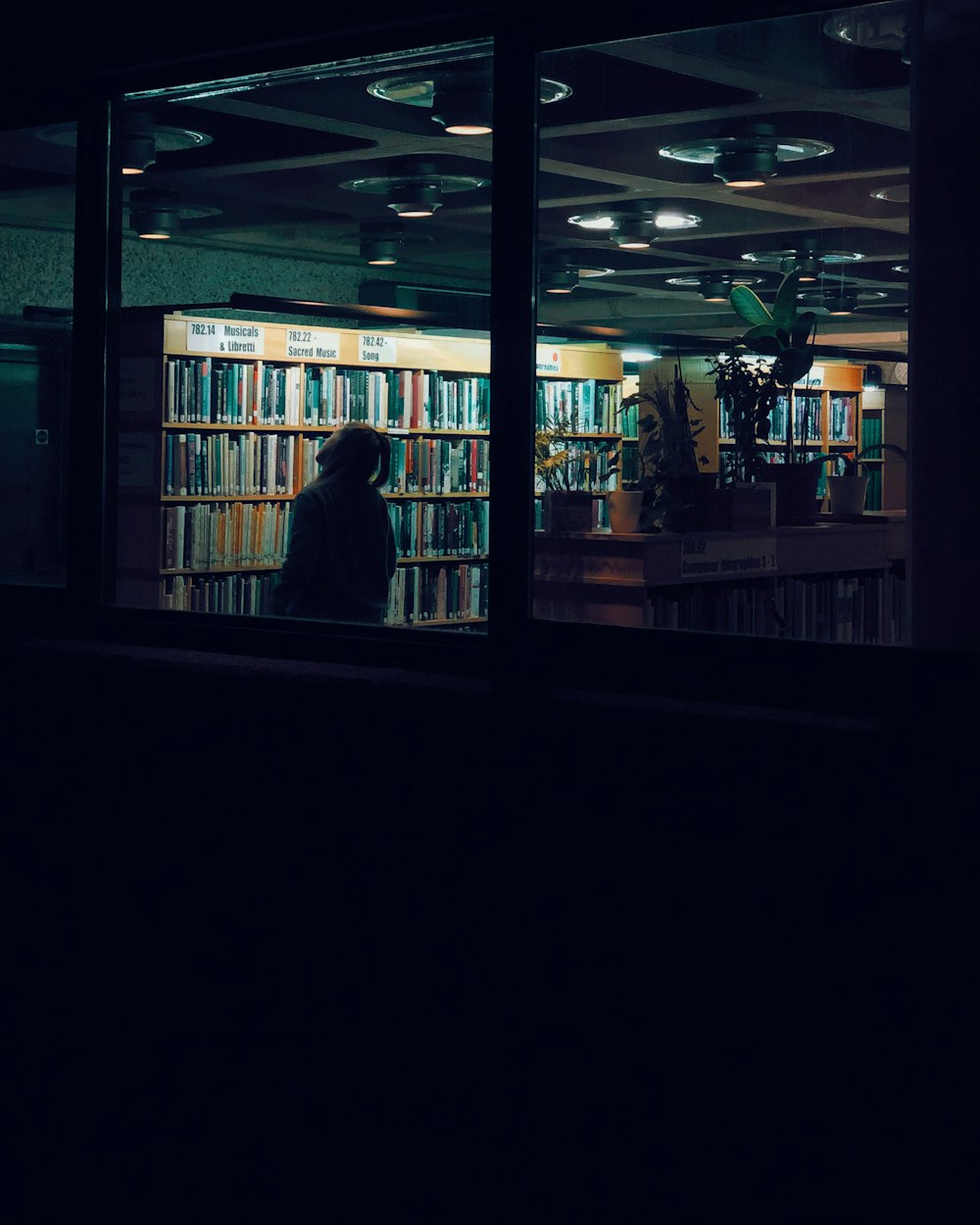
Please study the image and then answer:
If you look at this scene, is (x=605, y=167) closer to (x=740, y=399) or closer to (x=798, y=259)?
(x=798, y=259)

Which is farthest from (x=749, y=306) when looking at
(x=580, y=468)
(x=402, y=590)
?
(x=402, y=590)

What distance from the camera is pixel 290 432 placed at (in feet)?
25.1

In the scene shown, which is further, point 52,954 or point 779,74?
point 779,74

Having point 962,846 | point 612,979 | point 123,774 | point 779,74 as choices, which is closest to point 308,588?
point 123,774

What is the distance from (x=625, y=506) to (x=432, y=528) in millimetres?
3473

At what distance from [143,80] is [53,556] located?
1.37 metres

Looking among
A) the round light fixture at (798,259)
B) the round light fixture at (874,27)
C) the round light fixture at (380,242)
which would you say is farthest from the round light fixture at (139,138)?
the round light fixture at (798,259)

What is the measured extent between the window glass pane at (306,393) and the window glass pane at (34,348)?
0.25 m

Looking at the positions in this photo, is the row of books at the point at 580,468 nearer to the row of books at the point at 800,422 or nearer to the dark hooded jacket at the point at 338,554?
the row of books at the point at 800,422

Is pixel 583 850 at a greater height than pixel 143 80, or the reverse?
pixel 143 80

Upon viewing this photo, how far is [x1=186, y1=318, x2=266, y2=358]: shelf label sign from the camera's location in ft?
23.2

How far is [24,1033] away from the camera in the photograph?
3957mm

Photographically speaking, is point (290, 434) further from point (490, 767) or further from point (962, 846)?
point (962, 846)

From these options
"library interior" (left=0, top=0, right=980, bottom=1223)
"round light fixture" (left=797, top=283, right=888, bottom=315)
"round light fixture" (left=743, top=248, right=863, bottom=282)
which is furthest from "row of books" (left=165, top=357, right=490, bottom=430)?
"round light fixture" (left=743, top=248, right=863, bottom=282)
